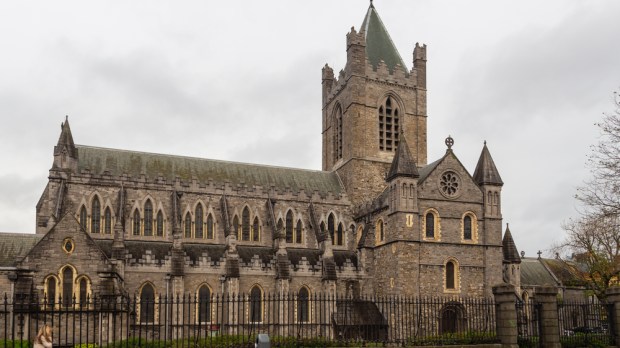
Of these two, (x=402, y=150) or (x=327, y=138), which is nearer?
(x=402, y=150)

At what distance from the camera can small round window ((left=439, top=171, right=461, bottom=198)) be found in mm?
40844

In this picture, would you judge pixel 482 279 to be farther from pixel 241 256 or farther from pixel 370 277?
pixel 241 256

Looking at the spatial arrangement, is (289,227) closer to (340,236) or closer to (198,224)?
(340,236)

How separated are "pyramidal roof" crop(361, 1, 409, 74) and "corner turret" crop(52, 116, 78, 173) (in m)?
22.8

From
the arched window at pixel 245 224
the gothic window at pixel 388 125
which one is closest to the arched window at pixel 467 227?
the gothic window at pixel 388 125

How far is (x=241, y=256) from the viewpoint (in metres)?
40.2

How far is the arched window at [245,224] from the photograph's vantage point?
43.1 metres

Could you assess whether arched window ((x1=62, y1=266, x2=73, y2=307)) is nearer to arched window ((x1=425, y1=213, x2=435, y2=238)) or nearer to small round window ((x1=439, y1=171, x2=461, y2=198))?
arched window ((x1=425, y1=213, x2=435, y2=238))

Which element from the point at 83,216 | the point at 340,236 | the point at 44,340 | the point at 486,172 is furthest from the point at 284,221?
the point at 44,340

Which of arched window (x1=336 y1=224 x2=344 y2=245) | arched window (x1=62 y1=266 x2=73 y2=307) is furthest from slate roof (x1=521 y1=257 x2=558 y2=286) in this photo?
arched window (x1=62 y1=266 x2=73 y2=307)

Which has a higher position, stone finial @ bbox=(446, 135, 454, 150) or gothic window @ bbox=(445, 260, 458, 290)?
stone finial @ bbox=(446, 135, 454, 150)

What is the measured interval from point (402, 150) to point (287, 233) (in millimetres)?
9855

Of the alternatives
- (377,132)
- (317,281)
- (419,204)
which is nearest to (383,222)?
(419,204)

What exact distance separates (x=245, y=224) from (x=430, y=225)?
40.2 feet
